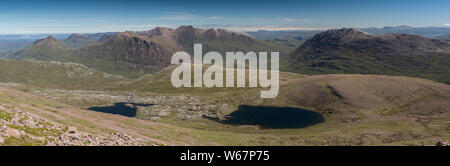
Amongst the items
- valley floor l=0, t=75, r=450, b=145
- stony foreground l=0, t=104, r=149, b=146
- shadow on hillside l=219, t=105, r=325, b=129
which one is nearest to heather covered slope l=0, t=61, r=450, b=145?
valley floor l=0, t=75, r=450, b=145

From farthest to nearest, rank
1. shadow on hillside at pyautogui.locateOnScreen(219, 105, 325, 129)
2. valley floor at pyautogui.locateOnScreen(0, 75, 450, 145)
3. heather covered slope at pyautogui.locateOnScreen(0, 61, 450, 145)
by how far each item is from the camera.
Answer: shadow on hillside at pyautogui.locateOnScreen(219, 105, 325, 129), heather covered slope at pyautogui.locateOnScreen(0, 61, 450, 145), valley floor at pyautogui.locateOnScreen(0, 75, 450, 145)

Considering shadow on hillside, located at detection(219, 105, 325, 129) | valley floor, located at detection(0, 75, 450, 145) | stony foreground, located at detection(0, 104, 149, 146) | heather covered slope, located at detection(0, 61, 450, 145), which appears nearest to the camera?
stony foreground, located at detection(0, 104, 149, 146)

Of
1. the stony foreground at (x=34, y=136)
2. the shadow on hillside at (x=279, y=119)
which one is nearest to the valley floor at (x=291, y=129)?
the shadow on hillside at (x=279, y=119)

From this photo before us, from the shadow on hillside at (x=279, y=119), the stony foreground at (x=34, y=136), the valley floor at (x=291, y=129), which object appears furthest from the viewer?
the shadow on hillside at (x=279, y=119)

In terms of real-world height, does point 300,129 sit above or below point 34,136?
below

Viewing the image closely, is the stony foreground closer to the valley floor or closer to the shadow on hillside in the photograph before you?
the valley floor

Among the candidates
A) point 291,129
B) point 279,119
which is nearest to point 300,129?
point 291,129

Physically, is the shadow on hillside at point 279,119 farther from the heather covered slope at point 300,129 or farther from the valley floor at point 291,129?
the valley floor at point 291,129

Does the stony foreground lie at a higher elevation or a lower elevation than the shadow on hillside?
higher

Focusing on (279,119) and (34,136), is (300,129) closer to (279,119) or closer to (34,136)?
(279,119)
